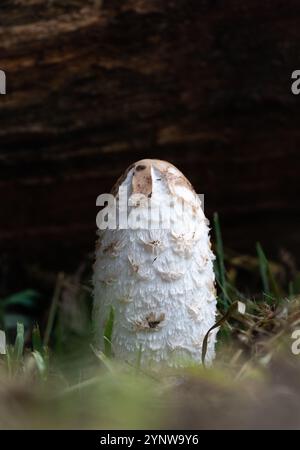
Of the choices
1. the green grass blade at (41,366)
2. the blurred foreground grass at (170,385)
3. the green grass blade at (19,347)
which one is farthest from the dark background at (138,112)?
the green grass blade at (41,366)

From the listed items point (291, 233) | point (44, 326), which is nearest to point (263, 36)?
point (291, 233)

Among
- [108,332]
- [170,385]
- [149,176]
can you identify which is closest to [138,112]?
[149,176]

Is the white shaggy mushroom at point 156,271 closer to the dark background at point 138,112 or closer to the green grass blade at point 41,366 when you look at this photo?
the green grass blade at point 41,366

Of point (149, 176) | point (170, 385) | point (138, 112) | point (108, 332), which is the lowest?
point (170, 385)

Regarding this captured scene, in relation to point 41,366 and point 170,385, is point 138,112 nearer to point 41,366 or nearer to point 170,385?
point 41,366

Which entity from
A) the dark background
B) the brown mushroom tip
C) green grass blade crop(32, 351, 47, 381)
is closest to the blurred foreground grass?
green grass blade crop(32, 351, 47, 381)

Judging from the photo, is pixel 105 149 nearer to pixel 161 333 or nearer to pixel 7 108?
pixel 7 108
